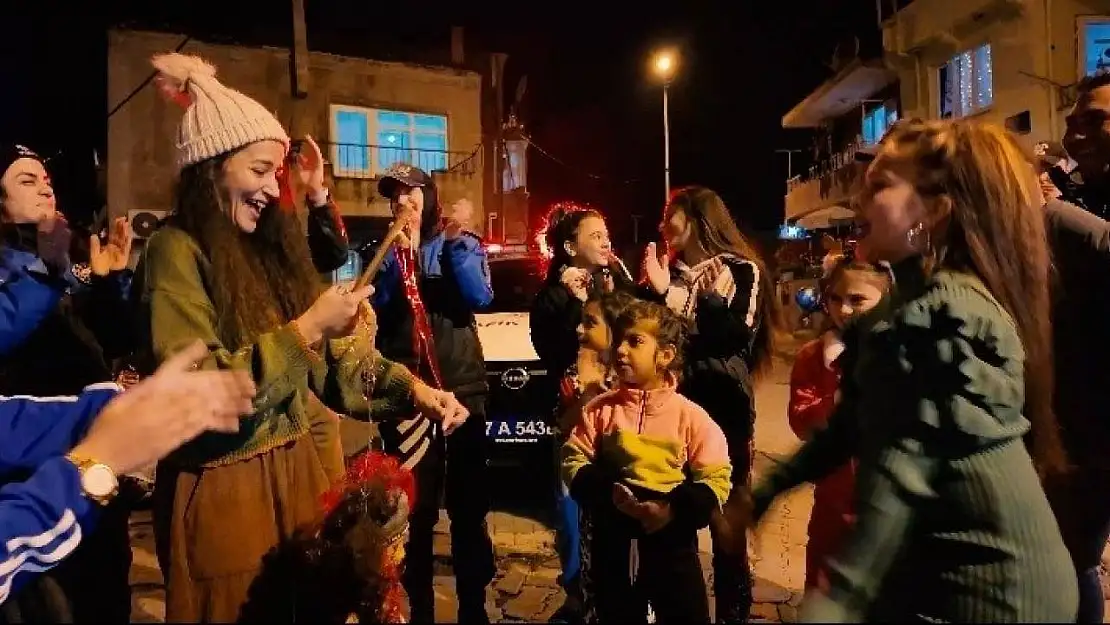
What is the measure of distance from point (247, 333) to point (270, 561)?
614 millimetres

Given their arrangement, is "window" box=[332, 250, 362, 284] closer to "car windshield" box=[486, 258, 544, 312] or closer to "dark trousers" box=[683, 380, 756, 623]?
"car windshield" box=[486, 258, 544, 312]

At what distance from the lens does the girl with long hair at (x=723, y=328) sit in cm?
387

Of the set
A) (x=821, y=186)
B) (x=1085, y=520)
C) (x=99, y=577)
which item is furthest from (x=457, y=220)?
(x=821, y=186)

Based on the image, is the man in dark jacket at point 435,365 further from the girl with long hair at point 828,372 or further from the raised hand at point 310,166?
the girl with long hair at point 828,372

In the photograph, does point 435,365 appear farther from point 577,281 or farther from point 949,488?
point 949,488

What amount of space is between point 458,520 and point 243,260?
6.84 ft

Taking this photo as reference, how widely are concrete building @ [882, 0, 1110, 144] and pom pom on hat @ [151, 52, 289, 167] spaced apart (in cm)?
1266

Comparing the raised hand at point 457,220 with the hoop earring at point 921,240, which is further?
the raised hand at point 457,220

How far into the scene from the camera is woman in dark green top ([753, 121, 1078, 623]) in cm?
166

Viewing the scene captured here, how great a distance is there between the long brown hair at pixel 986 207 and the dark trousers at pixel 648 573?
58.8 inches

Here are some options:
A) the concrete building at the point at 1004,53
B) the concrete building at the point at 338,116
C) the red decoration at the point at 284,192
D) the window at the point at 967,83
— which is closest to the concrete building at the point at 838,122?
the concrete building at the point at 1004,53

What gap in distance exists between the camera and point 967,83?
57.7 feet

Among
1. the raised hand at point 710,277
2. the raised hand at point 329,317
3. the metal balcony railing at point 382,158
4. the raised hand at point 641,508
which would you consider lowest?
the raised hand at point 641,508

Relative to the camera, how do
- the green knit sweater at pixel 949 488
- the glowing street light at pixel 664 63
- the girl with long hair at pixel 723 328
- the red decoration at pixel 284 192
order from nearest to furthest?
the green knit sweater at pixel 949 488 → the red decoration at pixel 284 192 → the girl with long hair at pixel 723 328 → the glowing street light at pixel 664 63
